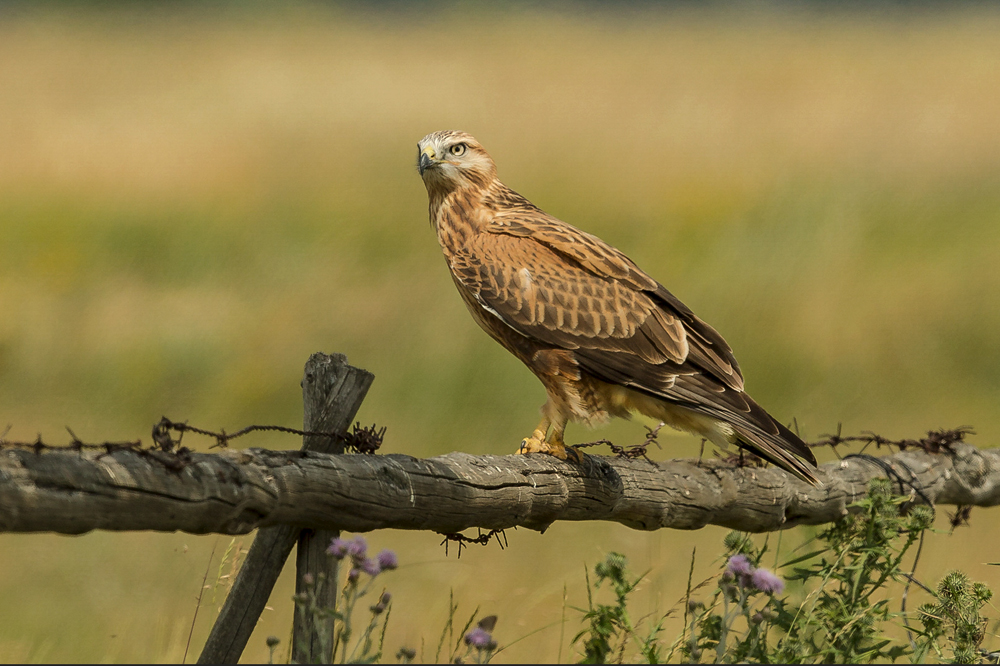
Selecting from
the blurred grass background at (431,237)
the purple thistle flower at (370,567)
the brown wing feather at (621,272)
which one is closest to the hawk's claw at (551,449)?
the brown wing feather at (621,272)

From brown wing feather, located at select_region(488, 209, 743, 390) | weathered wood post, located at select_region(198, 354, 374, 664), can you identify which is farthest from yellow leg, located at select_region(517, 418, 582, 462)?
weathered wood post, located at select_region(198, 354, 374, 664)

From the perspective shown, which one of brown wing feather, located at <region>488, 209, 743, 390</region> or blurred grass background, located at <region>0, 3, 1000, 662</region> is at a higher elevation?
blurred grass background, located at <region>0, 3, 1000, 662</region>

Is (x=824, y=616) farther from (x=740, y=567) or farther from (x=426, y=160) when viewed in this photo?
(x=426, y=160)

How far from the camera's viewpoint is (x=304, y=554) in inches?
119

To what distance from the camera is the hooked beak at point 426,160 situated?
4703mm

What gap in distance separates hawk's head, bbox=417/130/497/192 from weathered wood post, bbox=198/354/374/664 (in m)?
1.70

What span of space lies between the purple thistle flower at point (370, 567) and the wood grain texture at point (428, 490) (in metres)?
0.26

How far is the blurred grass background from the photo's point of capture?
7.68 meters

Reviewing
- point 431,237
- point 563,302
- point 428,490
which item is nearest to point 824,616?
point 563,302

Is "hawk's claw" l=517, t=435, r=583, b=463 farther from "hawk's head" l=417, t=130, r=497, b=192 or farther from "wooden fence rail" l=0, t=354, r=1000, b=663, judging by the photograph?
"hawk's head" l=417, t=130, r=497, b=192

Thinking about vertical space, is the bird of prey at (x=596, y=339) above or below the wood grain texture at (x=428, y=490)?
above

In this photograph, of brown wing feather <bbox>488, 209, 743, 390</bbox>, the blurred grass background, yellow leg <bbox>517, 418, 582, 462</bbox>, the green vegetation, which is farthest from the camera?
the blurred grass background

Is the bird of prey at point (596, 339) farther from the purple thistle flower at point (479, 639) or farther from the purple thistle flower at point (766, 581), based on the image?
the purple thistle flower at point (479, 639)

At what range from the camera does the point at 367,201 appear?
44.1 feet
